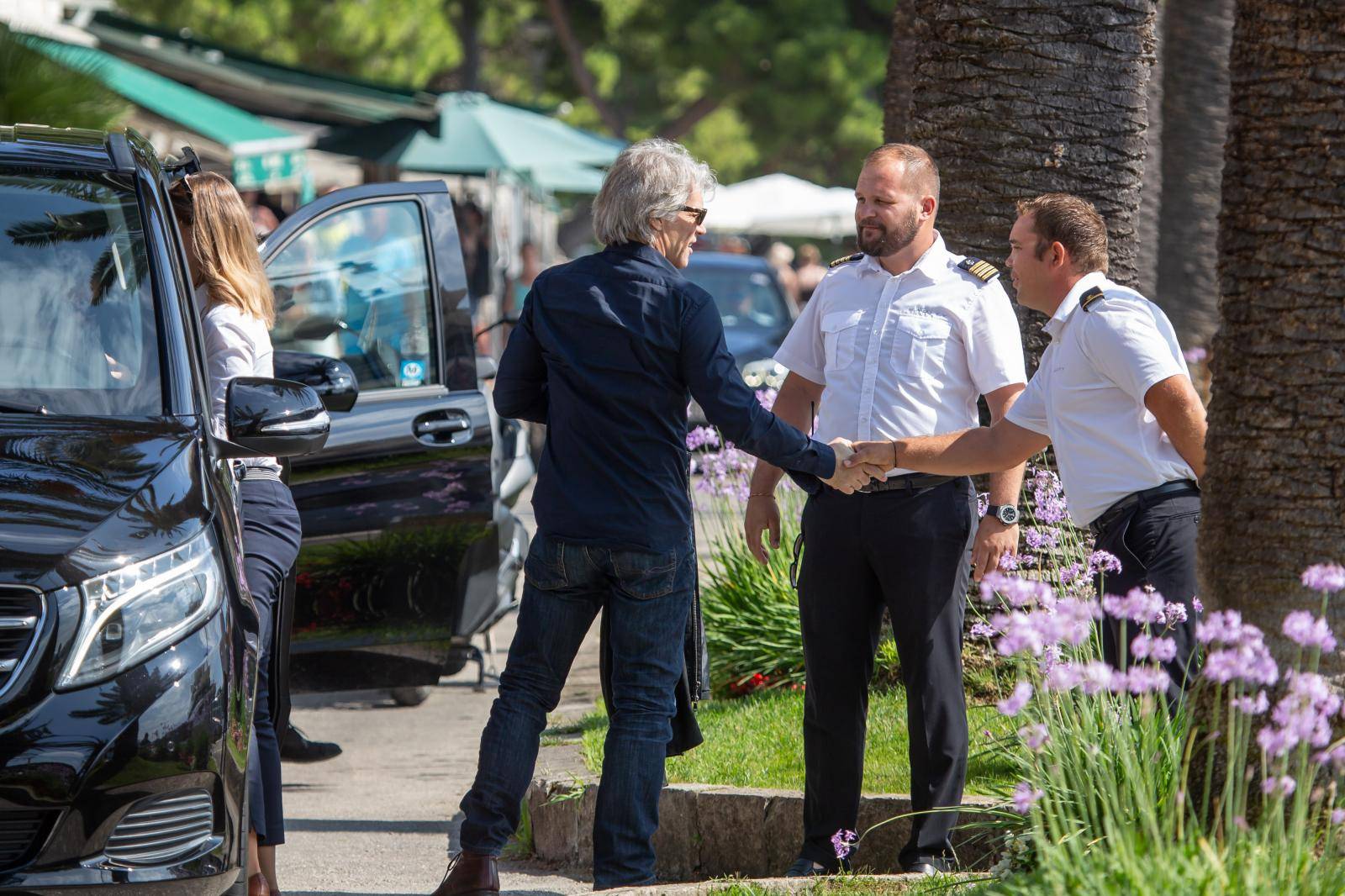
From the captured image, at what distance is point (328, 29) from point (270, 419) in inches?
1185

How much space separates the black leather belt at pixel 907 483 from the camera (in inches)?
183

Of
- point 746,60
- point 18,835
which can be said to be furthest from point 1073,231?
point 746,60

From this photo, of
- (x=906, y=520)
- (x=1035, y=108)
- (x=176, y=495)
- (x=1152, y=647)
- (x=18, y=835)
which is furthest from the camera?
(x=1035, y=108)

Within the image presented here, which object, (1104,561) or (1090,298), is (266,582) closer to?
(1104,561)

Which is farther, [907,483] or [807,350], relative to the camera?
[807,350]

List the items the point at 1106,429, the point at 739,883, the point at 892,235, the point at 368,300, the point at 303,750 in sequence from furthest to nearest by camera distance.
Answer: the point at 303,750 < the point at 368,300 < the point at 892,235 < the point at 1106,429 < the point at 739,883

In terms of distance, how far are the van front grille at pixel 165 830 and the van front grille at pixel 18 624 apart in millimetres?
381

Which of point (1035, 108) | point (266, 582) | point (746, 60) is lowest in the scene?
point (266, 582)

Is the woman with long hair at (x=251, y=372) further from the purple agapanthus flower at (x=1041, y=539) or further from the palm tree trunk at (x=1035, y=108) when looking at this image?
the palm tree trunk at (x=1035, y=108)

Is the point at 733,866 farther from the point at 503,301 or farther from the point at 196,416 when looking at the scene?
the point at 503,301

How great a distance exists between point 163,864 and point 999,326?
264cm

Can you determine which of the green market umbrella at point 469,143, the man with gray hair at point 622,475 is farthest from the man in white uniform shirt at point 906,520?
the green market umbrella at point 469,143

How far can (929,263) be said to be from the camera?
15.8 ft

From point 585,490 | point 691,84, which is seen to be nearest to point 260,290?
point 585,490
